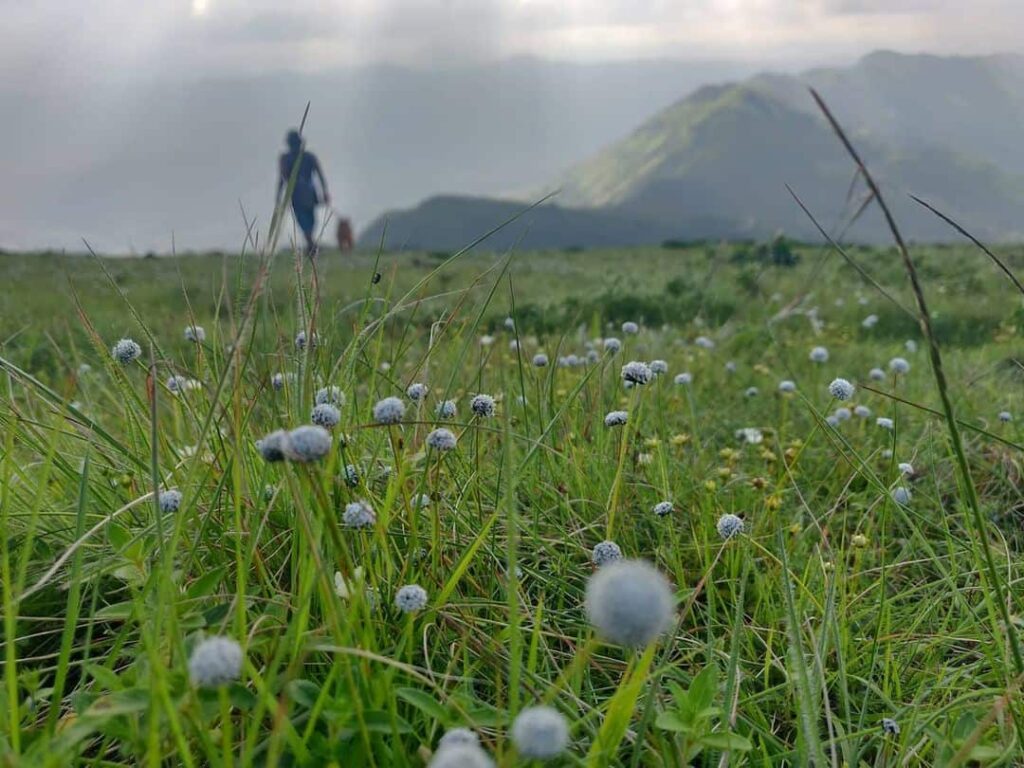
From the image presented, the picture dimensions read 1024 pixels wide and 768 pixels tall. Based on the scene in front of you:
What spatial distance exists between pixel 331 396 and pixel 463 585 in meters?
0.52

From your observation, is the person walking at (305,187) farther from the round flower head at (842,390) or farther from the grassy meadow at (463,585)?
the round flower head at (842,390)

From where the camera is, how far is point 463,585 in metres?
1.71

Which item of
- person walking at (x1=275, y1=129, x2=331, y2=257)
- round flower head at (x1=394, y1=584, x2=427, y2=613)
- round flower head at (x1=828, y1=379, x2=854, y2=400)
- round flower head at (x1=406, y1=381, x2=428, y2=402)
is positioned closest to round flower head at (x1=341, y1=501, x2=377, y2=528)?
round flower head at (x1=394, y1=584, x2=427, y2=613)

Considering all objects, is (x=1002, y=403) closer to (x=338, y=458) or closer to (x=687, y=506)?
(x=687, y=506)

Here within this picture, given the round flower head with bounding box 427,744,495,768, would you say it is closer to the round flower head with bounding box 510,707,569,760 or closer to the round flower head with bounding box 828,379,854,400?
the round flower head with bounding box 510,707,569,760

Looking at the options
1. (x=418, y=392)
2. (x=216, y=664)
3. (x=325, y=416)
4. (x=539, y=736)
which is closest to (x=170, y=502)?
(x=325, y=416)

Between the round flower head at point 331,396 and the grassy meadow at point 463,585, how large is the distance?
5 centimetres

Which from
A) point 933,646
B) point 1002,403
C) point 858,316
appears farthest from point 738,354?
point 933,646

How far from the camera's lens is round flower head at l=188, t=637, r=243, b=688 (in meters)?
0.89

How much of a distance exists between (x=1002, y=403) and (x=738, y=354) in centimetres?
170

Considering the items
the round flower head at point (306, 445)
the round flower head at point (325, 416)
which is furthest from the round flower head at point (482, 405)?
the round flower head at point (306, 445)

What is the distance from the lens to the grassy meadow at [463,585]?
1087 mm

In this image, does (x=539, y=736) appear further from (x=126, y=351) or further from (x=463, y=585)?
(x=126, y=351)

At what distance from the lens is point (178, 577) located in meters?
1.35
